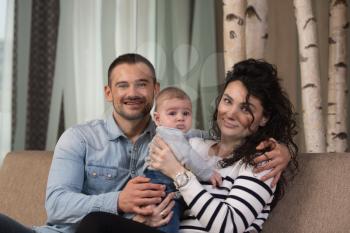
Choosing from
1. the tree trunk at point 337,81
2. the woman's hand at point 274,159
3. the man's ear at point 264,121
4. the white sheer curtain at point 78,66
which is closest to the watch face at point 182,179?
the woman's hand at point 274,159

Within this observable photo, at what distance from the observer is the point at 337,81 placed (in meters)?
3.05

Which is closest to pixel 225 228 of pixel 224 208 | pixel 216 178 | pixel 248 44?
pixel 224 208

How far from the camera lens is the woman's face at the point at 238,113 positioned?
1.63 meters

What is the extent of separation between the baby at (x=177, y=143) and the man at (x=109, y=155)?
0.09 m

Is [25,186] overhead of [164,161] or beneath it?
beneath

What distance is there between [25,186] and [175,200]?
897 mm

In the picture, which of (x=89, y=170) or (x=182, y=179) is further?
(x=89, y=170)

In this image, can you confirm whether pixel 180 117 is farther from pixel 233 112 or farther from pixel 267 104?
pixel 267 104

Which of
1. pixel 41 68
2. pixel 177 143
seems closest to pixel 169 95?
pixel 177 143

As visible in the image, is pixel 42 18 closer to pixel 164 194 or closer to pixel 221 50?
pixel 221 50

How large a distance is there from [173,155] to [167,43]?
75.4 inches

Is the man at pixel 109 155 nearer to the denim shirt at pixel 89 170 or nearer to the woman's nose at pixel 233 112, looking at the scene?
the denim shirt at pixel 89 170

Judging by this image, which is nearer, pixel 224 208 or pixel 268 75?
pixel 224 208

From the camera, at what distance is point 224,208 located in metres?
1.47
